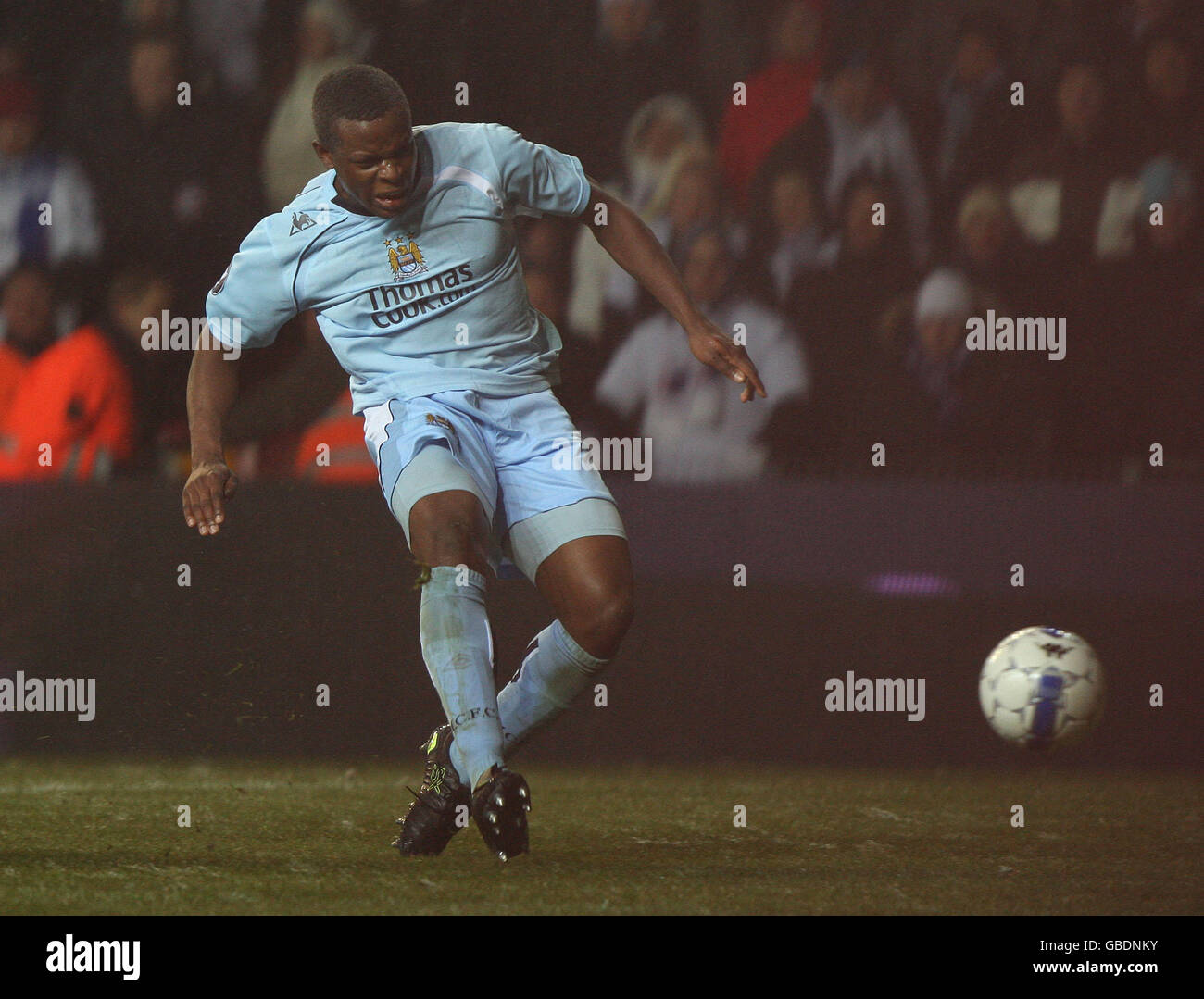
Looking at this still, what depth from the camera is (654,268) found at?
426cm

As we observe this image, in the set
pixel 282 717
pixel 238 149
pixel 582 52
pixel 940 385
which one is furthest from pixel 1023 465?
pixel 238 149

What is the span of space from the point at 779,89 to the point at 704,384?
1.28 meters

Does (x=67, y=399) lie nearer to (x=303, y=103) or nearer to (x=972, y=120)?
(x=303, y=103)

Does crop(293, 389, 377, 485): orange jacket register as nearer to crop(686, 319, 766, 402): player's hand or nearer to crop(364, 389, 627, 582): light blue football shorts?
crop(364, 389, 627, 582): light blue football shorts

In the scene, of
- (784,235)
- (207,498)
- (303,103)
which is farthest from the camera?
(303,103)

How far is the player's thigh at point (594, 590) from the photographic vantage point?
401 cm

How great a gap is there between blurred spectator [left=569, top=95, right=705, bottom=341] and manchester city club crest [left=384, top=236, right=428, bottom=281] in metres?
2.16

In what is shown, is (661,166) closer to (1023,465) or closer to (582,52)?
(582,52)

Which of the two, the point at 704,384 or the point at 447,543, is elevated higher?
the point at 704,384

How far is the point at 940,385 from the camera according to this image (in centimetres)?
599

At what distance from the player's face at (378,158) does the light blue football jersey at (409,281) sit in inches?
5.9

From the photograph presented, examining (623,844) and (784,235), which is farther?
(784,235)

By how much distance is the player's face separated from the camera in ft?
12.4

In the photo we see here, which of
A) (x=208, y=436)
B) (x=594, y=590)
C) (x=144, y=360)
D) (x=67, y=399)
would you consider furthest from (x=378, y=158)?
(x=67, y=399)
